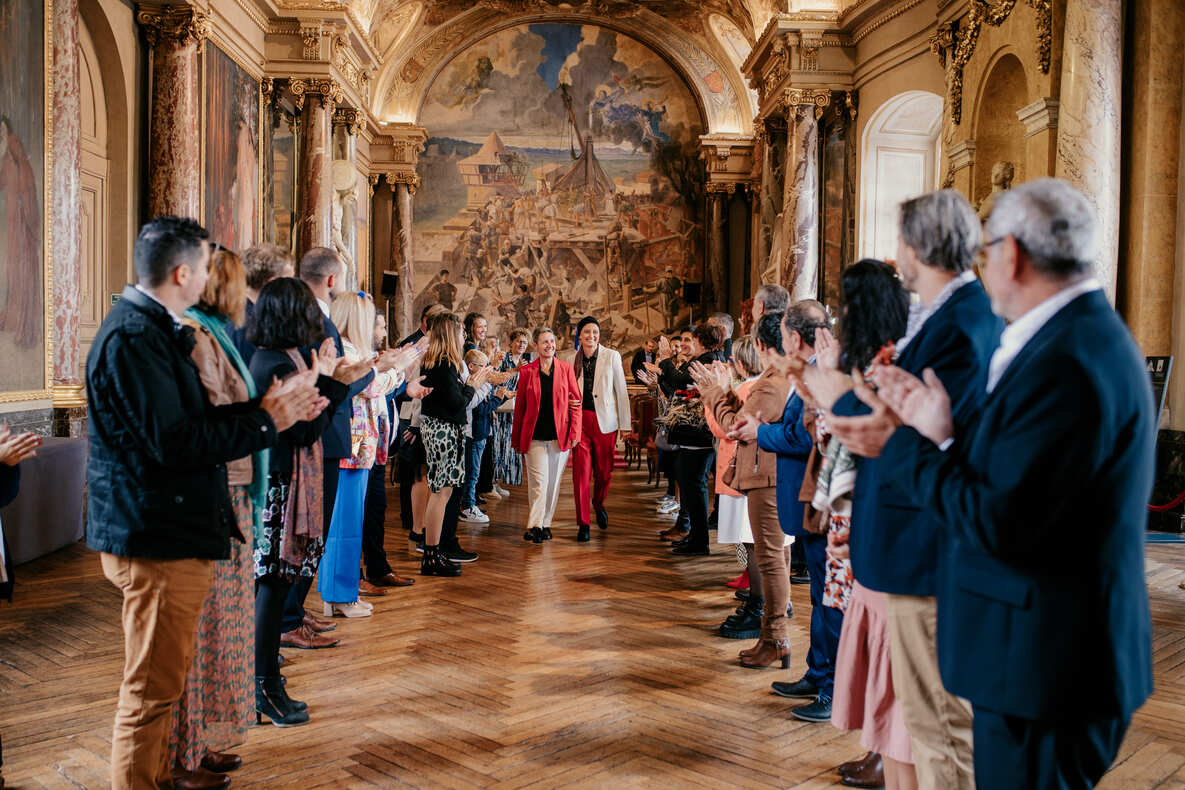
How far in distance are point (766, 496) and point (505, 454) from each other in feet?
24.0

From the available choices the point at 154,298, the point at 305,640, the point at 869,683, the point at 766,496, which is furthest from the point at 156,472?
the point at 766,496

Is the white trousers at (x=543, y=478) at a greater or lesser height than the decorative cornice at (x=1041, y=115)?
lesser

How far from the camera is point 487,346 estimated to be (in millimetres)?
10461

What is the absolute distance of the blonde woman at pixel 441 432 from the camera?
682cm

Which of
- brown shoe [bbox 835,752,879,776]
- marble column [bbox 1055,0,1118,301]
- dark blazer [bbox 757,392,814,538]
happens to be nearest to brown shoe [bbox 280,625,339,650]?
dark blazer [bbox 757,392,814,538]

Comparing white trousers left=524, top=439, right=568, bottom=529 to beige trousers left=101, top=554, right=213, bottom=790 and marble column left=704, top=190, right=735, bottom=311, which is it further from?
marble column left=704, top=190, right=735, bottom=311

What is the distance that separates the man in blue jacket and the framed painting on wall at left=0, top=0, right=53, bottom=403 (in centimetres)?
636

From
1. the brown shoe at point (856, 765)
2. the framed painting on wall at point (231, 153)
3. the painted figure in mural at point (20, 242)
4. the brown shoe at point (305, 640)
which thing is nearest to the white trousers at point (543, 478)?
the brown shoe at point (305, 640)

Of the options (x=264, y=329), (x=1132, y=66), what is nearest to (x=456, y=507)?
(x=264, y=329)

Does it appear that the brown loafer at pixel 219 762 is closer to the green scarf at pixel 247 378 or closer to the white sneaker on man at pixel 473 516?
the green scarf at pixel 247 378

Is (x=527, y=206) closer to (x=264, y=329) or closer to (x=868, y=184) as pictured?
(x=868, y=184)

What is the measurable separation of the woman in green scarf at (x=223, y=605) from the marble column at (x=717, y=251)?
17.4m

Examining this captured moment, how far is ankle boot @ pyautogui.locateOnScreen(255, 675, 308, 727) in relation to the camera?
3963mm

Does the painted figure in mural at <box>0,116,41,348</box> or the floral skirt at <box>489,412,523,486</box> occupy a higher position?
the painted figure in mural at <box>0,116,41,348</box>
